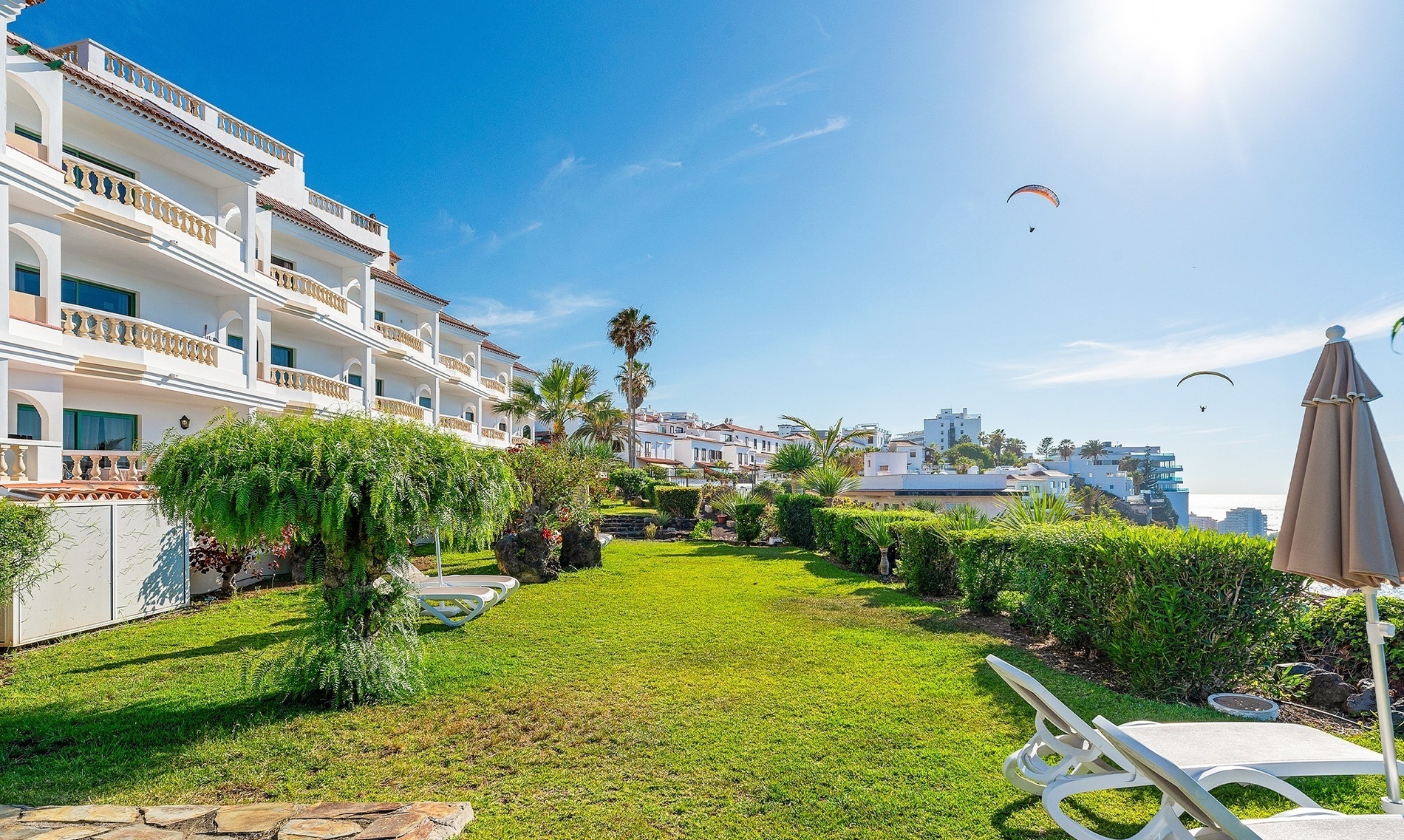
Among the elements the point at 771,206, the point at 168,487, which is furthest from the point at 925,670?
the point at 771,206

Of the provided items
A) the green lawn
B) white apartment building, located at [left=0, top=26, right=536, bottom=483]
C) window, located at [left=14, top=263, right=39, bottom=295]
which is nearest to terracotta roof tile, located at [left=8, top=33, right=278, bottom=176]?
white apartment building, located at [left=0, top=26, right=536, bottom=483]

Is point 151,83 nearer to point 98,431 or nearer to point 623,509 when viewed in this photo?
point 98,431

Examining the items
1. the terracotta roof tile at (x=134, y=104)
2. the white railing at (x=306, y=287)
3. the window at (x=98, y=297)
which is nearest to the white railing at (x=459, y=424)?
the white railing at (x=306, y=287)

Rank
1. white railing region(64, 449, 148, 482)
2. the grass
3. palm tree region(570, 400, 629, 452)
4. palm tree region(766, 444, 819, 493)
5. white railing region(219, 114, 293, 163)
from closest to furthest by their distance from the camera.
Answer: white railing region(64, 449, 148, 482) < white railing region(219, 114, 293, 163) < palm tree region(766, 444, 819, 493) < the grass < palm tree region(570, 400, 629, 452)

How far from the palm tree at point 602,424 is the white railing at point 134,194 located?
119 ft

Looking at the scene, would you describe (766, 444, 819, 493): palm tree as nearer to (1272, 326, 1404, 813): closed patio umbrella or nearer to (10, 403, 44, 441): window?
(10, 403, 44, 441): window

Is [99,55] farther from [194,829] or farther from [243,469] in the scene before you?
[194,829]

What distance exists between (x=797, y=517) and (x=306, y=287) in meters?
17.5

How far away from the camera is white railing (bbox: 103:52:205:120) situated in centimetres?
1596


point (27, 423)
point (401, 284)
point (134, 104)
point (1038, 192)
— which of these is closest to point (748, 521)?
point (1038, 192)

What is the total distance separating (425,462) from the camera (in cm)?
610

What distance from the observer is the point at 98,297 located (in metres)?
14.5

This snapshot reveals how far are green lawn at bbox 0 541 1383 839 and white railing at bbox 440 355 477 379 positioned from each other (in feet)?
73.4

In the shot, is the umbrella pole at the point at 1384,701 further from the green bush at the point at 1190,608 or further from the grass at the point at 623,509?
the grass at the point at 623,509
